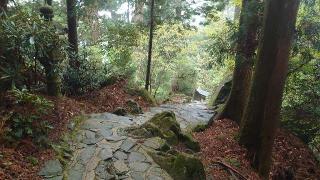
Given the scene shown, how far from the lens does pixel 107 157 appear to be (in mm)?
5828

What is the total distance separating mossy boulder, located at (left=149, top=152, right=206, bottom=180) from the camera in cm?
572

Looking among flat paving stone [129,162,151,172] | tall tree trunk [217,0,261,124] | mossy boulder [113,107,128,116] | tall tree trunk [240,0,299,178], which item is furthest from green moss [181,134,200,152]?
tall tree trunk [217,0,261,124]

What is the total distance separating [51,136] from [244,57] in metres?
6.00

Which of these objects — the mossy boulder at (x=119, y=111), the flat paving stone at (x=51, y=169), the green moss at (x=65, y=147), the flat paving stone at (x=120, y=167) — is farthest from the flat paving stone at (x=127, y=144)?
the mossy boulder at (x=119, y=111)

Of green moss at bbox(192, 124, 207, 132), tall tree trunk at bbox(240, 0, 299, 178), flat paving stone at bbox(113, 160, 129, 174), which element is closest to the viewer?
flat paving stone at bbox(113, 160, 129, 174)

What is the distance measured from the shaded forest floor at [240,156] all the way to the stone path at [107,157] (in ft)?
5.16

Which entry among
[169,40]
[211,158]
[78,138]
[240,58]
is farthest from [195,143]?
[169,40]

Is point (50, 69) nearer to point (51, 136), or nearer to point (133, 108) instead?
point (51, 136)

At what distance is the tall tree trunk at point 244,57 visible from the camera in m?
9.09

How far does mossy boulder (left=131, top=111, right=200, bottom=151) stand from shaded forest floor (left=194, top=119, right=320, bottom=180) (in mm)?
510

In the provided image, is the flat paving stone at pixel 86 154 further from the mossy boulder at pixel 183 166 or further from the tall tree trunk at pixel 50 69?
the tall tree trunk at pixel 50 69

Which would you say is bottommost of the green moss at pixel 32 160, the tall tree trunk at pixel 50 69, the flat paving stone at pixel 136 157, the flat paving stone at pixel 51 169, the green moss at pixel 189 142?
the green moss at pixel 189 142

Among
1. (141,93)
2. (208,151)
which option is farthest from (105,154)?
(141,93)

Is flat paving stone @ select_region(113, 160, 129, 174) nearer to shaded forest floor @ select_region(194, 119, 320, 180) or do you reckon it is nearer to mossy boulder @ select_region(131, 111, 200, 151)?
mossy boulder @ select_region(131, 111, 200, 151)
